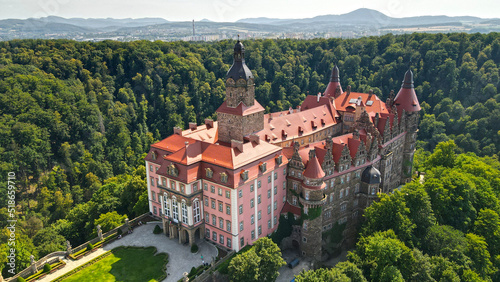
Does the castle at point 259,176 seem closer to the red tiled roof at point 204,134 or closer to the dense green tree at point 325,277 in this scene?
the red tiled roof at point 204,134

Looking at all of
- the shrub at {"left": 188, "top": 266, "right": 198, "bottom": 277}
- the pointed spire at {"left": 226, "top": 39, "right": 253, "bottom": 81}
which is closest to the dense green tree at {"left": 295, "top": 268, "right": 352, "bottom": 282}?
the shrub at {"left": 188, "top": 266, "right": 198, "bottom": 277}

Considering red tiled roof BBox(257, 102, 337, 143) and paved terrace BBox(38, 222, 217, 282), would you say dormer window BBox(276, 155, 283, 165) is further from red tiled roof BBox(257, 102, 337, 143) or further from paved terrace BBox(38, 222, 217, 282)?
paved terrace BBox(38, 222, 217, 282)

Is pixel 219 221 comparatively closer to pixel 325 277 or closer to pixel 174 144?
→ pixel 174 144

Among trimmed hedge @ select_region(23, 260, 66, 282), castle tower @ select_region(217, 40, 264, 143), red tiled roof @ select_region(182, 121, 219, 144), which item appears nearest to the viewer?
trimmed hedge @ select_region(23, 260, 66, 282)

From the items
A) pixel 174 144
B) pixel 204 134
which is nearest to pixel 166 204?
pixel 174 144

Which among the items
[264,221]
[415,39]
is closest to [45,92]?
[264,221]

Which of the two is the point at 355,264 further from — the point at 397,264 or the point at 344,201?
the point at 344,201
